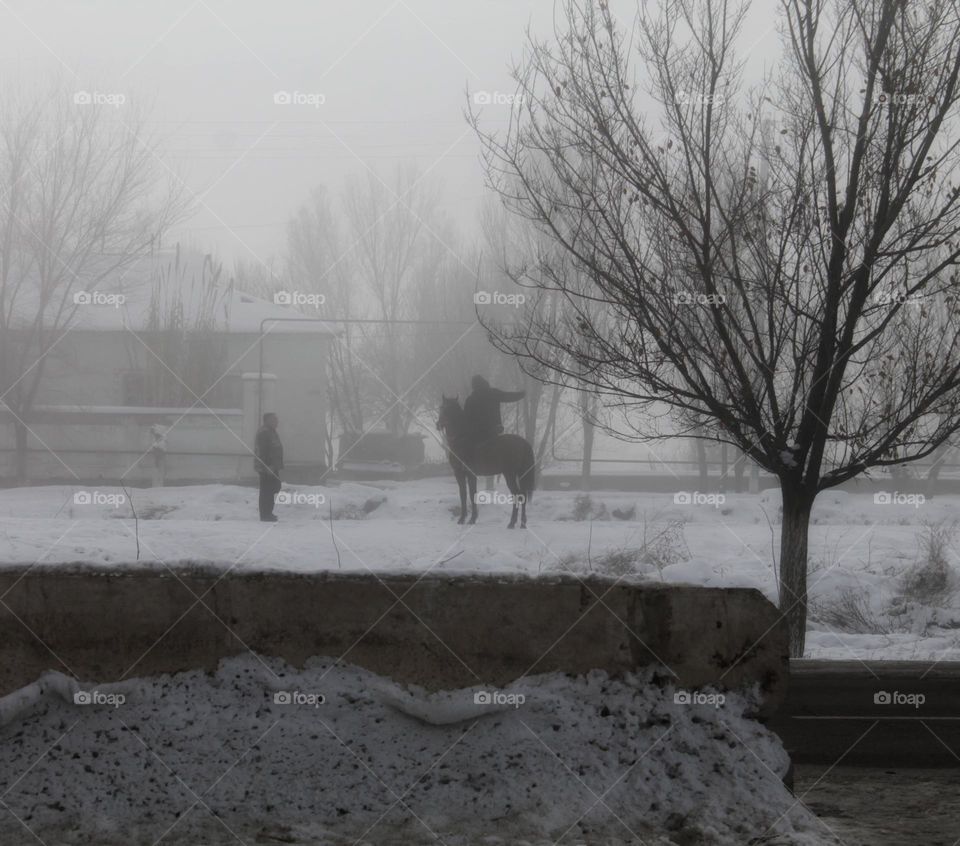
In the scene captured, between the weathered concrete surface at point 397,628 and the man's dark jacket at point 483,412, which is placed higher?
the man's dark jacket at point 483,412

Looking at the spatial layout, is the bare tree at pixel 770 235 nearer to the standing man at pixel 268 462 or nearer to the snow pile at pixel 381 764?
the snow pile at pixel 381 764

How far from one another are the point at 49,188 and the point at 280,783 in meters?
18.2

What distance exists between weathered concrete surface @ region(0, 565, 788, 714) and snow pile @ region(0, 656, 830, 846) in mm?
75

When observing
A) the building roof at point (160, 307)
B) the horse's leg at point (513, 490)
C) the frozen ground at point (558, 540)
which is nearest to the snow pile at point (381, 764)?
the frozen ground at point (558, 540)

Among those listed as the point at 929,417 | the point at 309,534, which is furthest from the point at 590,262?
the point at 309,534

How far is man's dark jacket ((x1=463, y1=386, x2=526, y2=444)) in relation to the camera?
10688 millimetres

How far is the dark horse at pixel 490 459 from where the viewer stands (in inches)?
424

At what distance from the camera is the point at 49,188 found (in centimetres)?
1972

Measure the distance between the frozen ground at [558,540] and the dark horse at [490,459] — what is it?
1.47 feet

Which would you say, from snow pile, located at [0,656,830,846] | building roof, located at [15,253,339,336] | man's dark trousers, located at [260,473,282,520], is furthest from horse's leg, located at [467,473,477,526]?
building roof, located at [15,253,339,336]

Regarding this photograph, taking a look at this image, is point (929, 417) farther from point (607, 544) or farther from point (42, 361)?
point (42, 361)

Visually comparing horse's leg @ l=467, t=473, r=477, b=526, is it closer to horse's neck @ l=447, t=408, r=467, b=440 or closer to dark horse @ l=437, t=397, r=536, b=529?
dark horse @ l=437, t=397, r=536, b=529

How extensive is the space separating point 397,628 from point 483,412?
270 inches

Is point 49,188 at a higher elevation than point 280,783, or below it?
higher
